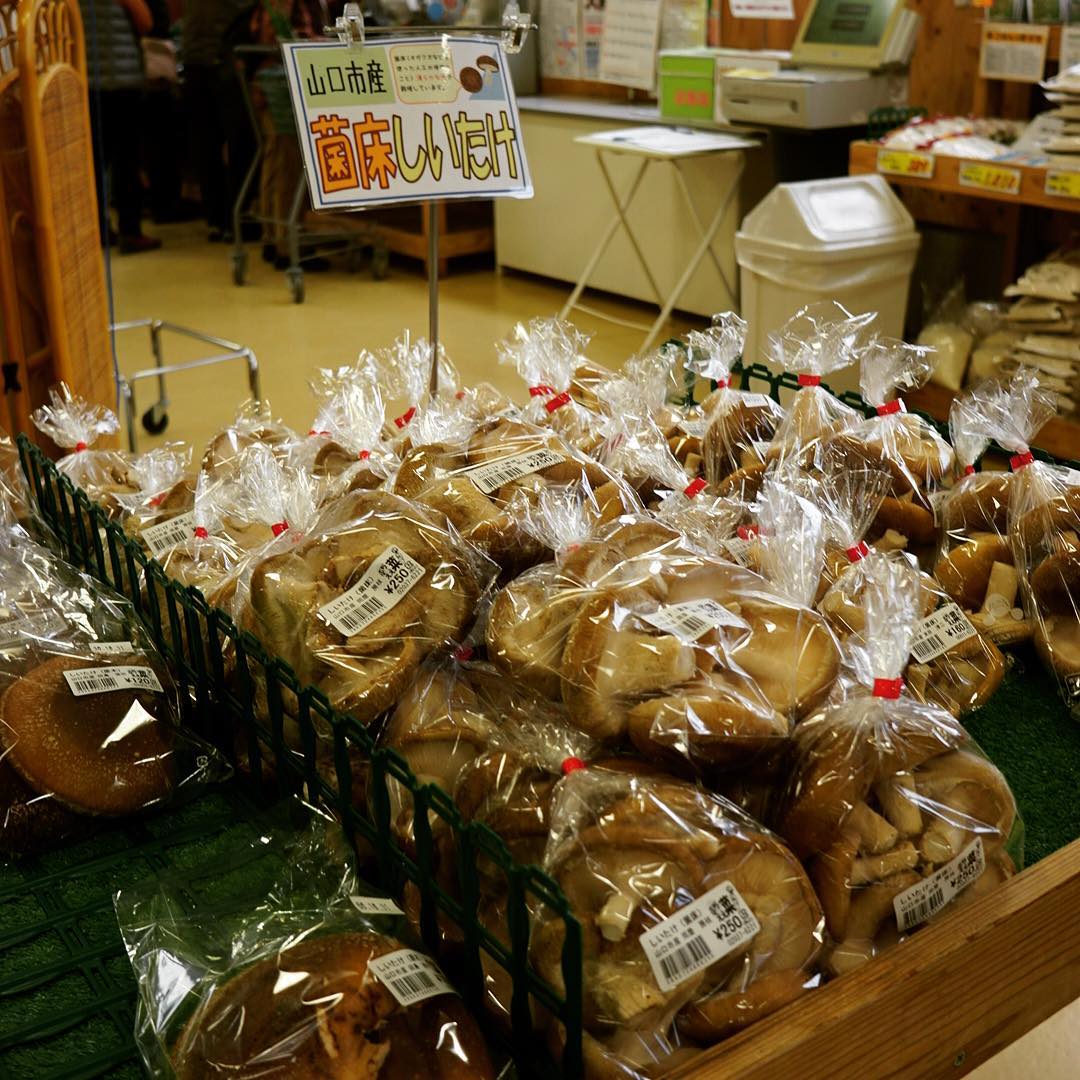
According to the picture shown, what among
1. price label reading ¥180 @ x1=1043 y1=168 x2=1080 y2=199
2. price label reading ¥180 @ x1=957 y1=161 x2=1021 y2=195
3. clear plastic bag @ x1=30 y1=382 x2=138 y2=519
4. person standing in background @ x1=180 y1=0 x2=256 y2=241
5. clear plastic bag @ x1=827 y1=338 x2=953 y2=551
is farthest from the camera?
person standing in background @ x1=180 y1=0 x2=256 y2=241

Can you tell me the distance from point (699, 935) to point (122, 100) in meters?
7.16

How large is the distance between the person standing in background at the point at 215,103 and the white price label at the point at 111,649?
19.4ft

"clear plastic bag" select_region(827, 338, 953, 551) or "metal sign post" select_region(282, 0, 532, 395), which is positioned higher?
"metal sign post" select_region(282, 0, 532, 395)

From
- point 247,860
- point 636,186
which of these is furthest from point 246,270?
point 247,860

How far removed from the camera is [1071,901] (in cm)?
100

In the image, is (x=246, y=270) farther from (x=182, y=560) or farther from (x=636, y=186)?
(x=182, y=560)

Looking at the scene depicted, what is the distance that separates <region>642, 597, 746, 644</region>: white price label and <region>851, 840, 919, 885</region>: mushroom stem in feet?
0.69

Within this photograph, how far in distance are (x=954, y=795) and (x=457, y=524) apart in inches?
21.5

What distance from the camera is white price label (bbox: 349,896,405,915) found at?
95 centimetres

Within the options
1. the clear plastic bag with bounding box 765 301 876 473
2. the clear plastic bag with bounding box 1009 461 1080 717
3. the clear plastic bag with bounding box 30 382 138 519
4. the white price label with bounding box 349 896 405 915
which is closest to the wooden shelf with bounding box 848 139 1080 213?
the clear plastic bag with bounding box 765 301 876 473

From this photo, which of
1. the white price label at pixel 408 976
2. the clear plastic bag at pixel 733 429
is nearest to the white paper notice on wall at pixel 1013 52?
the clear plastic bag at pixel 733 429

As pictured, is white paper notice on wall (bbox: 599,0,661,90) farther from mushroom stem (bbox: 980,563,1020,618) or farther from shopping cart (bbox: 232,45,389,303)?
mushroom stem (bbox: 980,563,1020,618)

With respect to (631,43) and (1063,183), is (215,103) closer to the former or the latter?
(631,43)

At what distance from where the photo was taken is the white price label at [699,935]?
80cm
